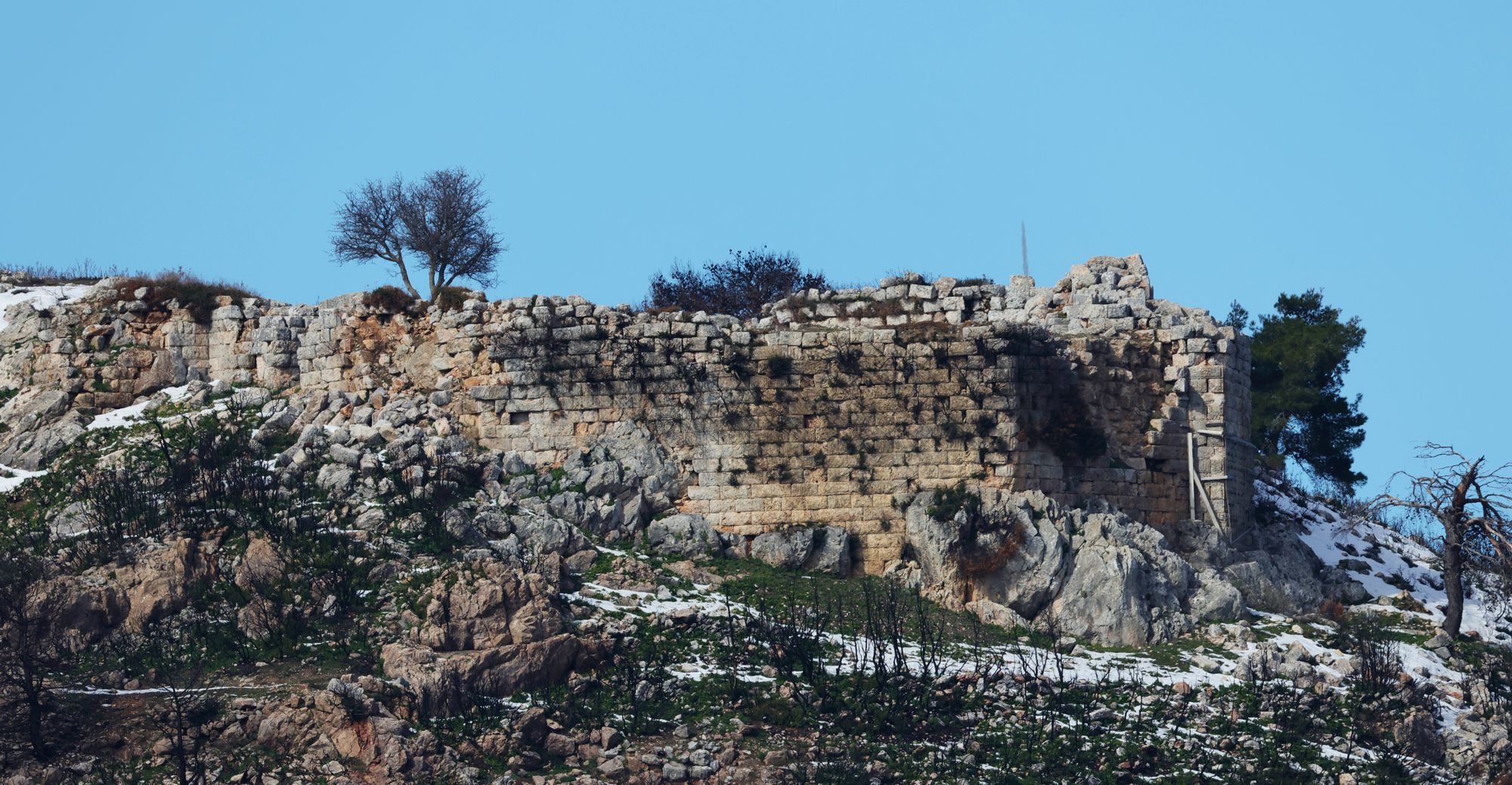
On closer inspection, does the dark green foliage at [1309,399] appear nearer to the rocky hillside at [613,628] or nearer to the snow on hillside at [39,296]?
the rocky hillside at [613,628]

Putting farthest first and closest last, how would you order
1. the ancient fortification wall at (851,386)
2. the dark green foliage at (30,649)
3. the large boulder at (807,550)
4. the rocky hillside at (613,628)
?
the ancient fortification wall at (851,386), the large boulder at (807,550), the rocky hillside at (613,628), the dark green foliage at (30,649)

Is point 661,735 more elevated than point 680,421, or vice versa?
point 680,421

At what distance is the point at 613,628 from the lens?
72.3 ft

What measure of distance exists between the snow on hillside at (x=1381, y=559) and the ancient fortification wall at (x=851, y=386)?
1758mm

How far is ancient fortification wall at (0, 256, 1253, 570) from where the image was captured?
2497 centimetres

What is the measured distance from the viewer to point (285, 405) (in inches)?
1041

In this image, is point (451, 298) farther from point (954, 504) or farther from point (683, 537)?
point (954, 504)

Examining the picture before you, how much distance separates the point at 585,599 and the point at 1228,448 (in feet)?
29.1

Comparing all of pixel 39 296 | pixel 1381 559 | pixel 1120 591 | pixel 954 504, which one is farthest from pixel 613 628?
pixel 39 296

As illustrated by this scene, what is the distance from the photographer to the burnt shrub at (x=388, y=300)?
27109mm

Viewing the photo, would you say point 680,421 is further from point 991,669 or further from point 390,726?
point 390,726

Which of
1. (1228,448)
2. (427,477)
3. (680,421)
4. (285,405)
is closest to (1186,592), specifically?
(1228,448)

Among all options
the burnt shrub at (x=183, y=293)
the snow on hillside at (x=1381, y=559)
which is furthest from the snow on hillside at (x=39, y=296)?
the snow on hillside at (x=1381, y=559)

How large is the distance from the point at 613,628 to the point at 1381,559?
11508mm
